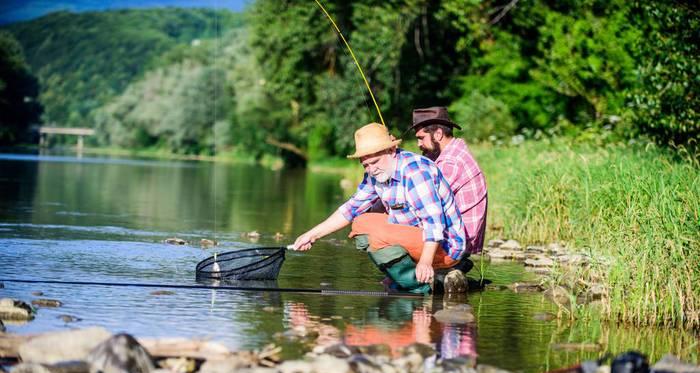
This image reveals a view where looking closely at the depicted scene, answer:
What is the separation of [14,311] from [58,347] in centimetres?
137

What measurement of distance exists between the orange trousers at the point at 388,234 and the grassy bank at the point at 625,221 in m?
1.45

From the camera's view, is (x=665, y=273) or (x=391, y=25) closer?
(x=665, y=273)

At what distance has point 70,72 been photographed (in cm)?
18738

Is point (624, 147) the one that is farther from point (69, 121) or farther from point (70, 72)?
point (70, 72)

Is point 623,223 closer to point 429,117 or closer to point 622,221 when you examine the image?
point 622,221

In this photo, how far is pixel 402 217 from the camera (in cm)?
885

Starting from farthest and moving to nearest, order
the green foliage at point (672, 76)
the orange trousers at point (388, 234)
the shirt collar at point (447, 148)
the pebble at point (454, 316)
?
the green foliage at point (672, 76) < the shirt collar at point (447, 148) < the orange trousers at point (388, 234) < the pebble at point (454, 316)

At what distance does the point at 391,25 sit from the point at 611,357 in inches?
1191

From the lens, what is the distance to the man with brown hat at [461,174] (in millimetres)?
9492

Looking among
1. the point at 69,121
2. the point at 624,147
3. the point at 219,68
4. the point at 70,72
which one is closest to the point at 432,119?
the point at 624,147

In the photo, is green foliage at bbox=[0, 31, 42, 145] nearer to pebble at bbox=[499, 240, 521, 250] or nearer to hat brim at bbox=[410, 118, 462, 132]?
pebble at bbox=[499, 240, 521, 250]

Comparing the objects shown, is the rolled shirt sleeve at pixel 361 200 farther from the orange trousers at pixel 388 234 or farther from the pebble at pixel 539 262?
the pebble at pixel 539 262

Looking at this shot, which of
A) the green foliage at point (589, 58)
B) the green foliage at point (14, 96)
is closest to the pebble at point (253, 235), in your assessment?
the green foliage at point (589, 58)

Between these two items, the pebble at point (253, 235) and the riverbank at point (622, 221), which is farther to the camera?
the pebble at point (253, 235)
